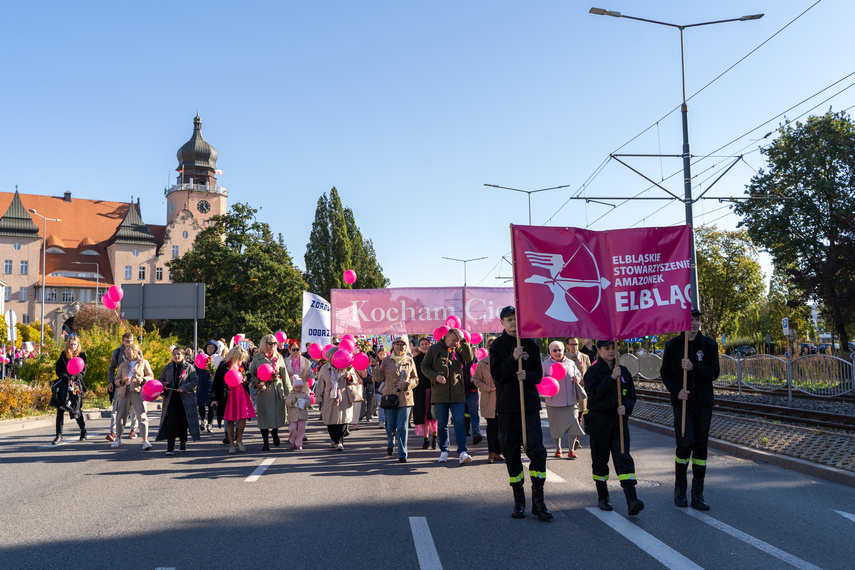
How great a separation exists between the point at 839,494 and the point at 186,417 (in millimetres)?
9259

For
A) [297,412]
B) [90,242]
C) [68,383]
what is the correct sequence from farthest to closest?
[90,242]
[68,383]
[297,412]

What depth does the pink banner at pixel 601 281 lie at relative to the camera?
7.31 m

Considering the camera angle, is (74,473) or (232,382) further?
(232,382)

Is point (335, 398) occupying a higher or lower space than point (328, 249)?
lower

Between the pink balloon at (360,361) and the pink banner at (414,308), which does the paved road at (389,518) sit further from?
the pink banner at (414,308)

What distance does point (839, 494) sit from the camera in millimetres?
7711

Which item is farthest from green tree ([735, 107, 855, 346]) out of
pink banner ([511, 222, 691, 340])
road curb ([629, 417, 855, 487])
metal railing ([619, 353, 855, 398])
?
pink banner ([511, 222, 691, 340])

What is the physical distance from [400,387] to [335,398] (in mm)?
1605

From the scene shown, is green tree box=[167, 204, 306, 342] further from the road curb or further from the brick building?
the road curb

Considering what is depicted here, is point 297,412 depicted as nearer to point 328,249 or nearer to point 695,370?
point 695,370

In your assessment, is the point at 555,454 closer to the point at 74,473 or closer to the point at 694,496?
the point at 694,496

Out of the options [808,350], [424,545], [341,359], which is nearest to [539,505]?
[424,545]

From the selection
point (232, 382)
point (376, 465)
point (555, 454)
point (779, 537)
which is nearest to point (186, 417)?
point (232, 382)

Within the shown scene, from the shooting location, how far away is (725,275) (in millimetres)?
51938
